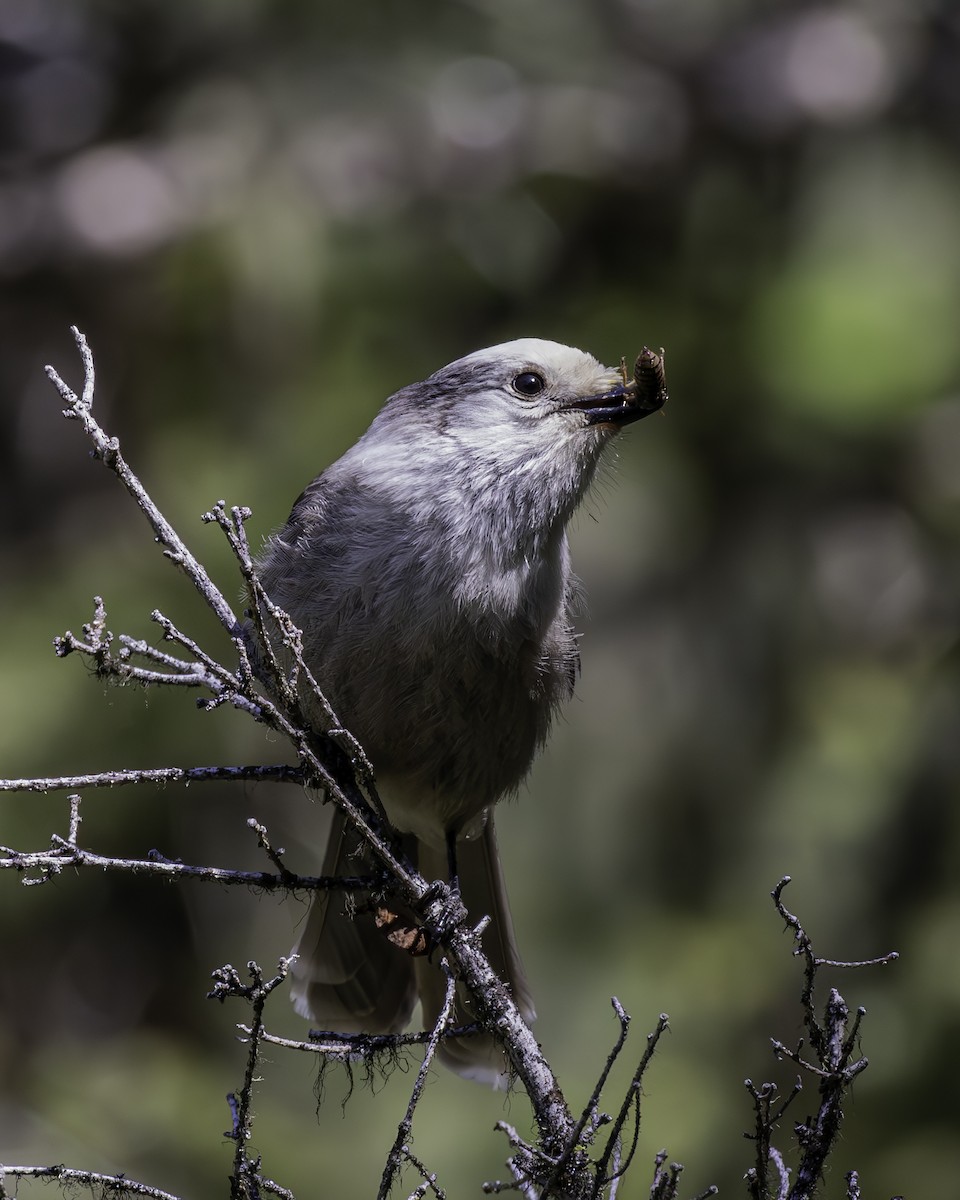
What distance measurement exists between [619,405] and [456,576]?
1.91 ft

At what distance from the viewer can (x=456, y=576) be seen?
289 cm

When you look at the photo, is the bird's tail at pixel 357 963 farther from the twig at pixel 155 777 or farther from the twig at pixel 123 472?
the twig at pixel 123 472

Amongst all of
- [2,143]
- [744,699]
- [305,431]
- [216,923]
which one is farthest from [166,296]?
[744,699]

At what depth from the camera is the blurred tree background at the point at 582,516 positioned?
5555mm

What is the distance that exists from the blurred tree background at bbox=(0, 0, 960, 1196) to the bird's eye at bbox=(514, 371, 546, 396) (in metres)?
2.59

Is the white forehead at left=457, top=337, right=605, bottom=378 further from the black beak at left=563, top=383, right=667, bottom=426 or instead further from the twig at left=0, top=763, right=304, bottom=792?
the twig at left=0, top=763, right=304, bottom=792

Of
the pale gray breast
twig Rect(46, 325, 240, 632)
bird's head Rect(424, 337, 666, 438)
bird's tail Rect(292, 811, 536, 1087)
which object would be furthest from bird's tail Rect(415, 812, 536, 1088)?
twig Rect(46, 325, 240, 632)

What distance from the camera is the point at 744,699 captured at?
6348 mm

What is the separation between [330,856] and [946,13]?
5.82 m

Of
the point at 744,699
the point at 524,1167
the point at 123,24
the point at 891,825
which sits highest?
the point at 123,24

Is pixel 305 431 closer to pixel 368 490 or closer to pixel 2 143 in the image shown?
pixel 2 143

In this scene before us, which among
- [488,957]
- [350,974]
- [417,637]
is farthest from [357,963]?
[417,637]

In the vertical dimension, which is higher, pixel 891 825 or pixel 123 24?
pixel 123 24

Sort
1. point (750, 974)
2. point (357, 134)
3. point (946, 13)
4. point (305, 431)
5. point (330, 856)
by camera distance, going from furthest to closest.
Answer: point (946, 13), point (357, 134), point (305, 431), point (750, 974), point (330, 856)
